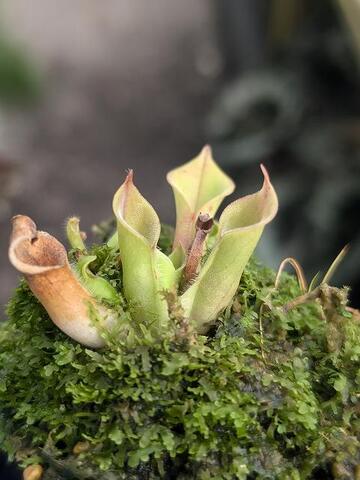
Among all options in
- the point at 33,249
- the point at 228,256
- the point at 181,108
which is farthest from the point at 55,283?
the point at 181,108

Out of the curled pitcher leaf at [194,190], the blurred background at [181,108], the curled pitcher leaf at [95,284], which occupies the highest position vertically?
the curled pitcher leaf at [194,190]

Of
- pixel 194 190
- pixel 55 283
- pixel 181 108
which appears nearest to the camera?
pixel 55 283

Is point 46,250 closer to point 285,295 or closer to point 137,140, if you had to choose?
point 285,295

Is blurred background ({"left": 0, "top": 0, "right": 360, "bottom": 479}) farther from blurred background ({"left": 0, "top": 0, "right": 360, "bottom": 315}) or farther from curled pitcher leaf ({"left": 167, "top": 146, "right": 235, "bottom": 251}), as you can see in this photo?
curled pitcher leaf ({"left": 167, "top": 146, "right": 235, "bottom": 251})

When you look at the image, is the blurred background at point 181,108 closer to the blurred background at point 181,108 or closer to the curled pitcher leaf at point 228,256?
the blurred background at point 181,108

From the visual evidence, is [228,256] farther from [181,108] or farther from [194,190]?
[181,108]

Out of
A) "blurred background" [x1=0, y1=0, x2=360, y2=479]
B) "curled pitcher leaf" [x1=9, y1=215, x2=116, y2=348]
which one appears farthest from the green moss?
"blurred background" [x1=0, y1=0, x2=360, y2=479]

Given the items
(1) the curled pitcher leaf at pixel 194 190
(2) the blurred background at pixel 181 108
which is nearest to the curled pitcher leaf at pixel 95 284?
(1) the curled pitcher leaf at pixel 194 190
